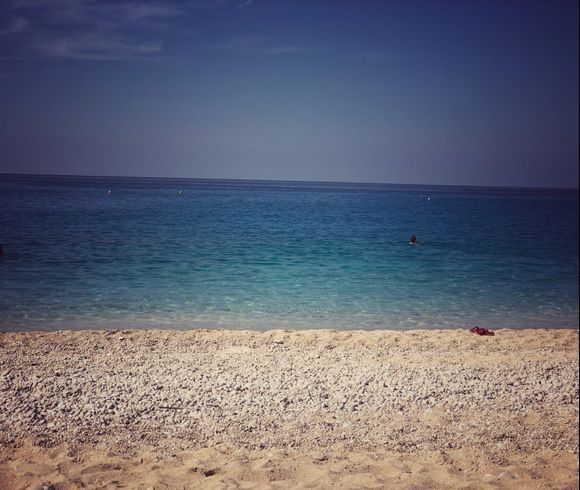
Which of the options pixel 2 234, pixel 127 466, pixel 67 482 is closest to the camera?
pixel 67 482

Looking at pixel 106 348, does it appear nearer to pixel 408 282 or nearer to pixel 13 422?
pixel 13 422

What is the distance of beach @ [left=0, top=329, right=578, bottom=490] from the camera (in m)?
4.34

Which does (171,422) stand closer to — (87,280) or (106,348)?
(106,348)

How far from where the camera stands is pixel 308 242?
25.9 meters

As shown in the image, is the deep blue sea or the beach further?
the deep blue sea

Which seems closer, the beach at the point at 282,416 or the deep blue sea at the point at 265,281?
the beach at the point at 282,416

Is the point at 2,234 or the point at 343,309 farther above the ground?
the point at 2,234

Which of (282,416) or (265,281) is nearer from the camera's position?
(282,416)

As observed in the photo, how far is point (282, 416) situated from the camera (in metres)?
5.48

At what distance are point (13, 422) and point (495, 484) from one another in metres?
5.11

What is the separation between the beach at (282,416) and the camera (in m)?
4.34

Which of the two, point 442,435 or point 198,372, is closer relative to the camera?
point 442,435

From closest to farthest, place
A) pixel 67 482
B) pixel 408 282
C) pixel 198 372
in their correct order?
pixel 67 482
pixel 198 372
pixel 408 282

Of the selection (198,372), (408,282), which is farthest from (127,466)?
(408,282)
